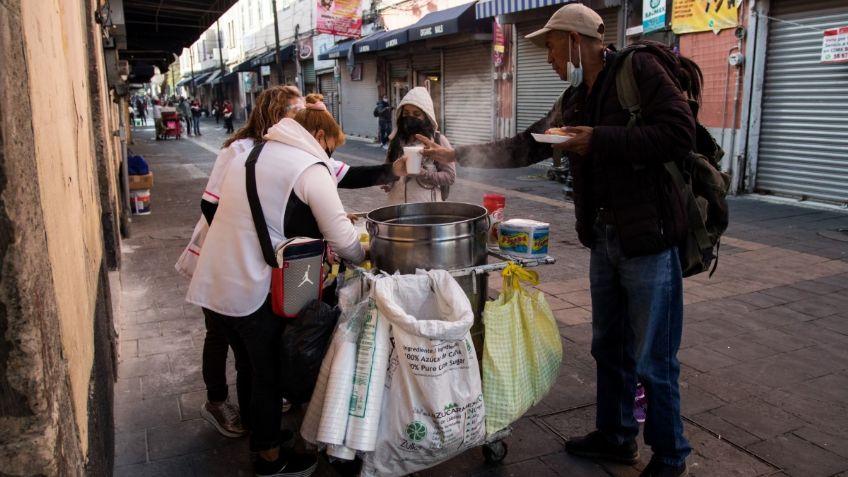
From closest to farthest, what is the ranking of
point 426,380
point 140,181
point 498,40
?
point 426,380 → point 140,181 → point 498,40

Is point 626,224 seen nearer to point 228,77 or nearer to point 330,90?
point 330,90

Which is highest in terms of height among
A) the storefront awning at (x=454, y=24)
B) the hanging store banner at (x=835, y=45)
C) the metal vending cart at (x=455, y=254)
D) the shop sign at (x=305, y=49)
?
the shop sign at (x=305, y=49)

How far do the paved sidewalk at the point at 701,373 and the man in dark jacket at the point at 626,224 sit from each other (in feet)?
1.14

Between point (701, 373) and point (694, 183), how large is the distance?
5.85 feet

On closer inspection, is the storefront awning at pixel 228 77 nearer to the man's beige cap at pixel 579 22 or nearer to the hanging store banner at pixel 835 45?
the hanging store banner at pixel 835 45

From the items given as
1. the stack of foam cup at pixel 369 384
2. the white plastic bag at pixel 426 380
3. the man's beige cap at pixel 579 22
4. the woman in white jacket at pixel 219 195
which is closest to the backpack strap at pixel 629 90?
the man's beige cap at pixel 579 22

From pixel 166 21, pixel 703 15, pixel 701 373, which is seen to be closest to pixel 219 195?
pixel 701 373

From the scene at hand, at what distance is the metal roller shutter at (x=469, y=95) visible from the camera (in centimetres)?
1702

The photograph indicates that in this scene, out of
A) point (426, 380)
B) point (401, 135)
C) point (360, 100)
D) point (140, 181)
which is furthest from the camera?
point (360, 100)

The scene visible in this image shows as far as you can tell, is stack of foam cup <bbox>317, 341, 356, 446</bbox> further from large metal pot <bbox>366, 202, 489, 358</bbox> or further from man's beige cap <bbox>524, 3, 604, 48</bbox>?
man's beige cap <bbox>524, 3, 604, 48</bbox>

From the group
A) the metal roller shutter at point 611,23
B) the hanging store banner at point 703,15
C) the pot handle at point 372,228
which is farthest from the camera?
the metal roller shutter at point 611,23

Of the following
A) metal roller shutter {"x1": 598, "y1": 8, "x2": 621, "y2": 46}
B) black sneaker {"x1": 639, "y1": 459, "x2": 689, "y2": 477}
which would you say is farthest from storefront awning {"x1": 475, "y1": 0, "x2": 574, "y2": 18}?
black sneaker {"x1": 639, "y1": 459, "x2": 689, "y2": 477}

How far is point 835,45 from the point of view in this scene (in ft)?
28.3

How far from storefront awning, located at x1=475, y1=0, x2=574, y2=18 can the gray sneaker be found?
10.8m
